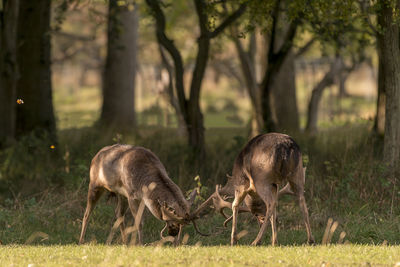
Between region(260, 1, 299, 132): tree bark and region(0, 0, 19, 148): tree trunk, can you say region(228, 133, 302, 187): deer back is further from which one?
region(0, 0, 19, 148): tree trunk

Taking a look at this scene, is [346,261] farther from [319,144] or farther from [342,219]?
[319,144]

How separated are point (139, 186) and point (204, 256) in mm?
1969

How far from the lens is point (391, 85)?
14031 millimetres

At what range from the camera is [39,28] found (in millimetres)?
17438

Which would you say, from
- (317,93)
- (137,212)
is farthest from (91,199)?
(317,93)

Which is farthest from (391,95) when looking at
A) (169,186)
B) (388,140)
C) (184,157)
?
(169,186)

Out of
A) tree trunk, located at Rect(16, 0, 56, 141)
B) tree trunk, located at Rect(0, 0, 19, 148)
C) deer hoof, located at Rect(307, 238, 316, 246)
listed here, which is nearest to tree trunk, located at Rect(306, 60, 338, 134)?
tree trunk, located at Rect(16, 0, 56, 141)

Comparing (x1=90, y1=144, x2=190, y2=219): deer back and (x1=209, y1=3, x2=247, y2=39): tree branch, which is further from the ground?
(x1=209, y1=3, x2=247, y2=39): tree branch

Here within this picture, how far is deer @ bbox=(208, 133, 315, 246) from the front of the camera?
1002 cm

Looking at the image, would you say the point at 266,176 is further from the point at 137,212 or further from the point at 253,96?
the point at 253,96

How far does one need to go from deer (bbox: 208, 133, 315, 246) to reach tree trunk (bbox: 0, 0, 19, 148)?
721 cm

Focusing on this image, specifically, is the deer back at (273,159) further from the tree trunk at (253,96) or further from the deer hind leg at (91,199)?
the tree trunk at (253,96)

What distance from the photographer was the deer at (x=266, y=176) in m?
10.0

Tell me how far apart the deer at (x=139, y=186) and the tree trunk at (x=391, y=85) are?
206 inches
